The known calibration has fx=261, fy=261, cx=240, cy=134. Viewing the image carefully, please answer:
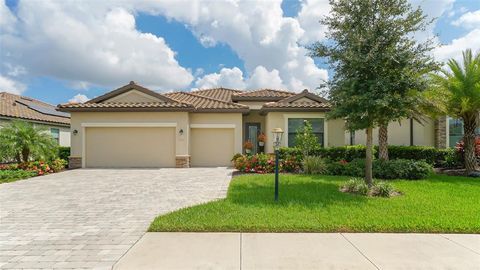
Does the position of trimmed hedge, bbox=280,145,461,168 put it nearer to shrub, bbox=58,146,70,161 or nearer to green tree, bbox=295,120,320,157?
green tree, bbox=295,120,320,157

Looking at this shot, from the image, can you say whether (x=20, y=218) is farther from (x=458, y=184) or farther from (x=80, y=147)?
(x=458, y=184)

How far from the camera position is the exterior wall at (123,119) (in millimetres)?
14344

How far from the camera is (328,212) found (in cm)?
600

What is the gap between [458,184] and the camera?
31.1 ft

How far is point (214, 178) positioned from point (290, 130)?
5.86 meters

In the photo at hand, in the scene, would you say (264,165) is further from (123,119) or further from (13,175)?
(13,175)

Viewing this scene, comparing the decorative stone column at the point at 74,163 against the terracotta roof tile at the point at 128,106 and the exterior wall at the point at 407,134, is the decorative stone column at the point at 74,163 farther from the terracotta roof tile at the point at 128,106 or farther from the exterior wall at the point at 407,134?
the exterior wall at the point at 407,134

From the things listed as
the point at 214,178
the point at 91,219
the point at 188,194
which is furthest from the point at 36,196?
the point at 214,178

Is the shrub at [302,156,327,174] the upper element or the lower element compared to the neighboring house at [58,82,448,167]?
lower

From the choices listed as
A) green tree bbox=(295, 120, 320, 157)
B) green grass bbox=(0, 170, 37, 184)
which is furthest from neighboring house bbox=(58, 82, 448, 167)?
green grass bbox=(0, 170, 37, 184)

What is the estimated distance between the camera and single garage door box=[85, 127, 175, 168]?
47.7ft

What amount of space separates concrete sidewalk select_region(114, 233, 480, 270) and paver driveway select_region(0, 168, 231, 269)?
0.58m

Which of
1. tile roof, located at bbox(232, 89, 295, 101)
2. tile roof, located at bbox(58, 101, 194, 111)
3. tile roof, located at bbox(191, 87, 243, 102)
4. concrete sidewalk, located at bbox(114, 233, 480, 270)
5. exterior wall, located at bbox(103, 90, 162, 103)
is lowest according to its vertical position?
concrete sidewalk, located at bbox(114, 233, 480, 270)

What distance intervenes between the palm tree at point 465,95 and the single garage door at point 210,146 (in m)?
9.92
